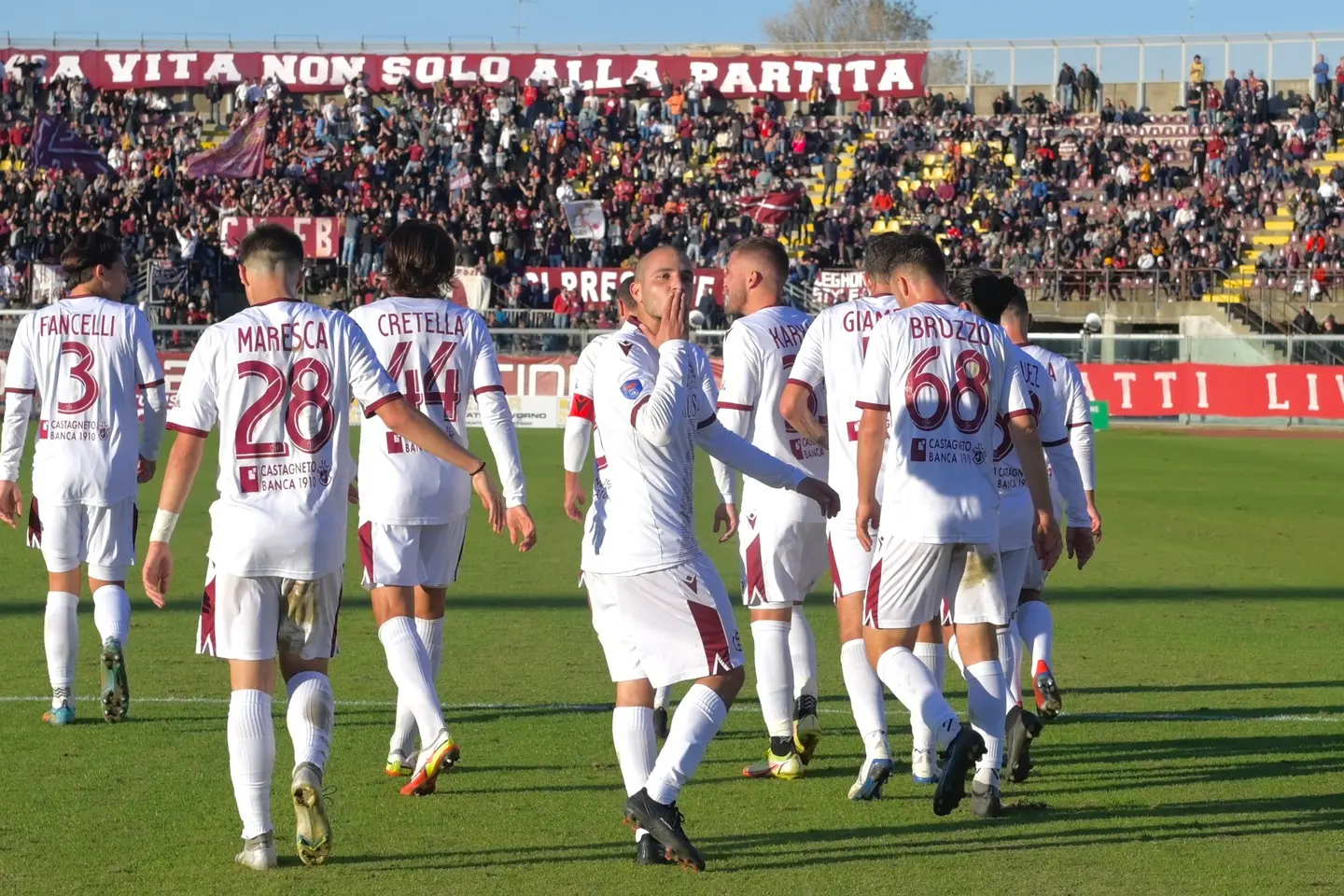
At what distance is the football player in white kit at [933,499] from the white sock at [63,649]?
389 centimetres

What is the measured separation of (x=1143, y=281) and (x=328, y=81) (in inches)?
1053

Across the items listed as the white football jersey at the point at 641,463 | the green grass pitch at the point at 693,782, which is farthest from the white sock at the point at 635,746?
the white football jersey at the point at 641,463

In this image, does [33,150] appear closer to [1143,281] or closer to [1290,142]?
[1143,281]

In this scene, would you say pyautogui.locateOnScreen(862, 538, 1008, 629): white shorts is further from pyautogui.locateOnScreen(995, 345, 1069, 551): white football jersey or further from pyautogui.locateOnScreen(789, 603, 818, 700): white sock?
pyautogui.locateOnScreen(789, 603, 818, 700): white sock

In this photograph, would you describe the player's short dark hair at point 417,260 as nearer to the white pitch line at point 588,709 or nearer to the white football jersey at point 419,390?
the white football jersey at point 419,390

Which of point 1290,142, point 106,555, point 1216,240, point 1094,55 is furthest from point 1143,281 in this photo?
point 106,555

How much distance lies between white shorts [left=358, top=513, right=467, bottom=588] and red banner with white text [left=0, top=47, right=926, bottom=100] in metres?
46.9

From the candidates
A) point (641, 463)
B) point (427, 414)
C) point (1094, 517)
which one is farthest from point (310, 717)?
point (1094, 517)

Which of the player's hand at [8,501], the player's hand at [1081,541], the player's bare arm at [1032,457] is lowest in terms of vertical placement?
the player's hand at [1081,541]

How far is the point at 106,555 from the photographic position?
8.12 m

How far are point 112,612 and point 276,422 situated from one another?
3.04 metres

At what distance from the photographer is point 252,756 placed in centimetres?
541

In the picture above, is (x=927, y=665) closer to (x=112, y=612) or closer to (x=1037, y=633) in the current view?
(x=1037, y=633)

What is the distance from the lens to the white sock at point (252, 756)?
542 cm
